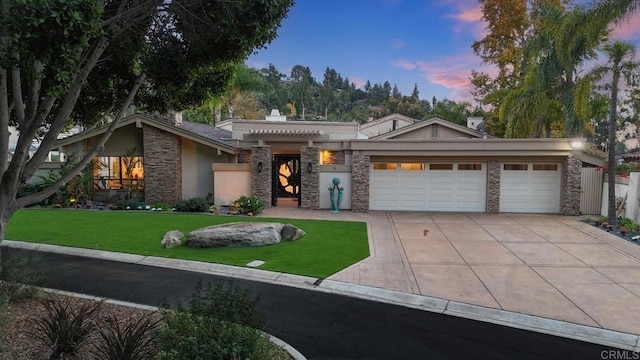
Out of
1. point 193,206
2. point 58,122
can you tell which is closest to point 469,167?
point 193,206

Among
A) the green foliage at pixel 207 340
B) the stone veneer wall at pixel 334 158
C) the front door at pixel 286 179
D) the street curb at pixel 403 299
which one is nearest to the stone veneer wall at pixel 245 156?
the front door at pixel 286 179

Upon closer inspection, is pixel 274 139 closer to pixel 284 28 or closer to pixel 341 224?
pixel 341 224

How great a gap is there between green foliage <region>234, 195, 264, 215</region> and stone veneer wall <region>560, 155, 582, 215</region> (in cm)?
1327

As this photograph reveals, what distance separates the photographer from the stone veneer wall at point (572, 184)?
1725 centimetres

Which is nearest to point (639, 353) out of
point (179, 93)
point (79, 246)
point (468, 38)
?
point (179, 93)

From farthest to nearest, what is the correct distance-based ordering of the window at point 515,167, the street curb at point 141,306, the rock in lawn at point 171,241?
the window at point 515,167
the rock in lawn at point 171,241
the street curb at point 141,306

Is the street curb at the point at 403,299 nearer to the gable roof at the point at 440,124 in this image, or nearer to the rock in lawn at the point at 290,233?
the rock in lawn at the point at 290,233

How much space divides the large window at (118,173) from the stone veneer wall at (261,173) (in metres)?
6.12

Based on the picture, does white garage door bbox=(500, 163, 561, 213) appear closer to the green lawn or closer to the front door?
the green lawn

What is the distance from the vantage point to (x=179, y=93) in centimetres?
905

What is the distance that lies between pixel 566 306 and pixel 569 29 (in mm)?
12168

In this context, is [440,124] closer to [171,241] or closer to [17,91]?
[171,241]

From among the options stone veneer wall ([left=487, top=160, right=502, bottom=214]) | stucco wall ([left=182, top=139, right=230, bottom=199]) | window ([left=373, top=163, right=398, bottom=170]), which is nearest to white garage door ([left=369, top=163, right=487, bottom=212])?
window ([left=373, top=163, right=398, bottom=170])

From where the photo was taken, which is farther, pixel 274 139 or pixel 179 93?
pixel 274 139
